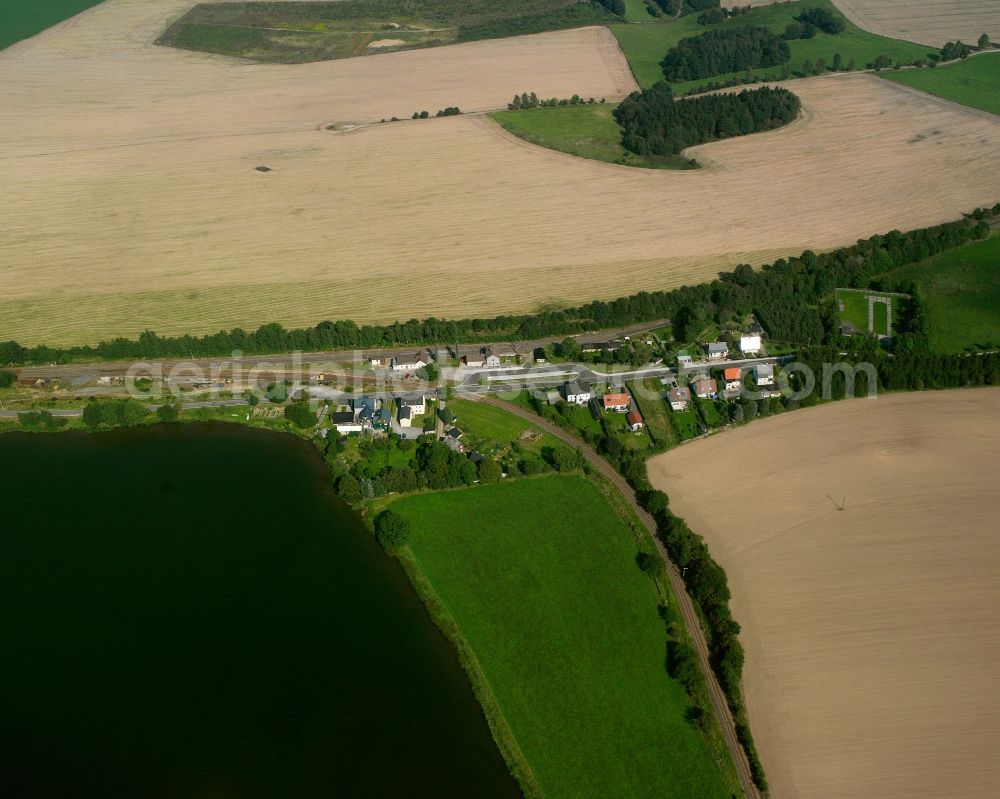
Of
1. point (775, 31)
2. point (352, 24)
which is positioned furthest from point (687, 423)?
point (352, 24)

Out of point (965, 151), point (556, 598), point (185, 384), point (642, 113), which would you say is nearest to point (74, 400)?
point (185, 384)

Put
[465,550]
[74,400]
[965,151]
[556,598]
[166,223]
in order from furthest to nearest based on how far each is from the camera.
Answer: [965,151], [166,223], [74,400], [465,550], [556,598]

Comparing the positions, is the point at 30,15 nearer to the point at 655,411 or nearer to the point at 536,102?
the point at 536,102

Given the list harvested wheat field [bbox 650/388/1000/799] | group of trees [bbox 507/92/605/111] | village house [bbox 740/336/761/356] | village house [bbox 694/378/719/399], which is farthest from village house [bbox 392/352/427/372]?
group of trees [bbox 507/92/605/111]

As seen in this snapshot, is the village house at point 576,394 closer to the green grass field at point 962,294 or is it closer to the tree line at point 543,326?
the tree line at point 543,326

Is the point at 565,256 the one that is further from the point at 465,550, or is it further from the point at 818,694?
the point at 818,694

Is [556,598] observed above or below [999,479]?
below

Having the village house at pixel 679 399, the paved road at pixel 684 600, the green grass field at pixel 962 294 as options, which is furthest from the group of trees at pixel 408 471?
the green grass field at pixel 962 294
